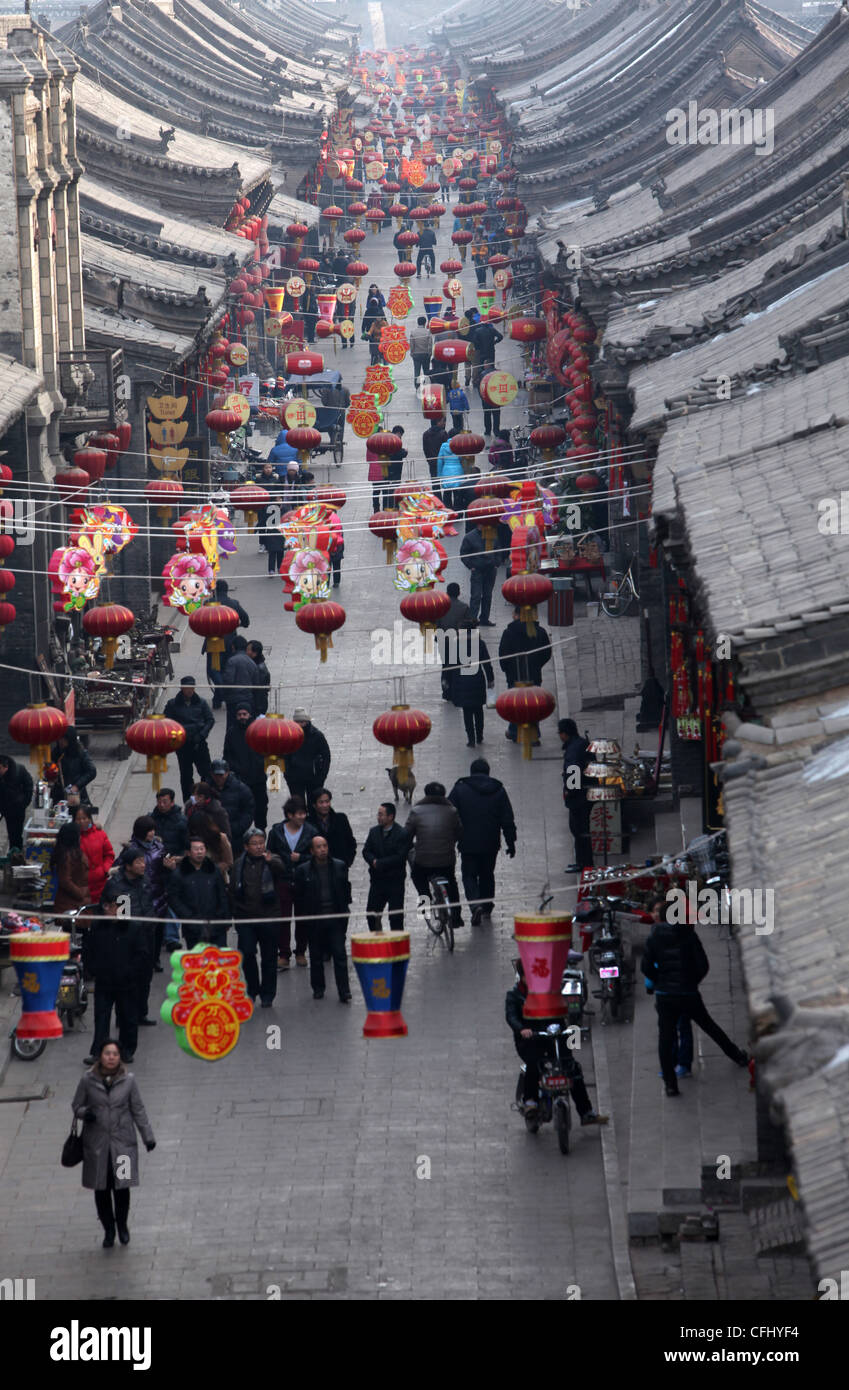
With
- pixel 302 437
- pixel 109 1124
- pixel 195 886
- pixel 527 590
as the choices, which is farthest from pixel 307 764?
pixel 302 437

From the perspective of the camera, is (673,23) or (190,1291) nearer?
(190,1291)

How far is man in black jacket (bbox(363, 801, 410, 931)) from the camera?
65.8ft

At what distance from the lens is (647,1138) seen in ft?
53.2

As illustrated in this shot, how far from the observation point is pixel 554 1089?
645 inches

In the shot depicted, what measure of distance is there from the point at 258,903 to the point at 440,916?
2.17m

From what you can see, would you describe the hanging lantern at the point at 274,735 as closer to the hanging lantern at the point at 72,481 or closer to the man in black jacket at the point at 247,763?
the man in black jacket at the point at 247,763

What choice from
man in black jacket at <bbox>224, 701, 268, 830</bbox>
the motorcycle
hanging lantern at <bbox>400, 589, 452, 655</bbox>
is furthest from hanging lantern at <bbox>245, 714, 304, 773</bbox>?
the motorcycle

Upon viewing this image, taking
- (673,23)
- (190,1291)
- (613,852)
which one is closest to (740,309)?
(613,852)

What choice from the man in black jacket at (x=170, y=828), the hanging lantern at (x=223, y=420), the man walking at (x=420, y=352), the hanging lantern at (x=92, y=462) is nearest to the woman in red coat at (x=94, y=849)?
the man in black jacket at (x=170, y=828)

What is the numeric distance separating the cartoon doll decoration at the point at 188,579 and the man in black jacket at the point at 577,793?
4.35 meters

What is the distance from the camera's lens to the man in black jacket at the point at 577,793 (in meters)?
22.2

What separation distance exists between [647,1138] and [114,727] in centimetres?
1240

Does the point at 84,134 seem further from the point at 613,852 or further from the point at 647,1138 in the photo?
the point at 647,1138

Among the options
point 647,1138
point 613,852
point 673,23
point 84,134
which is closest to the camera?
point 647,1138
